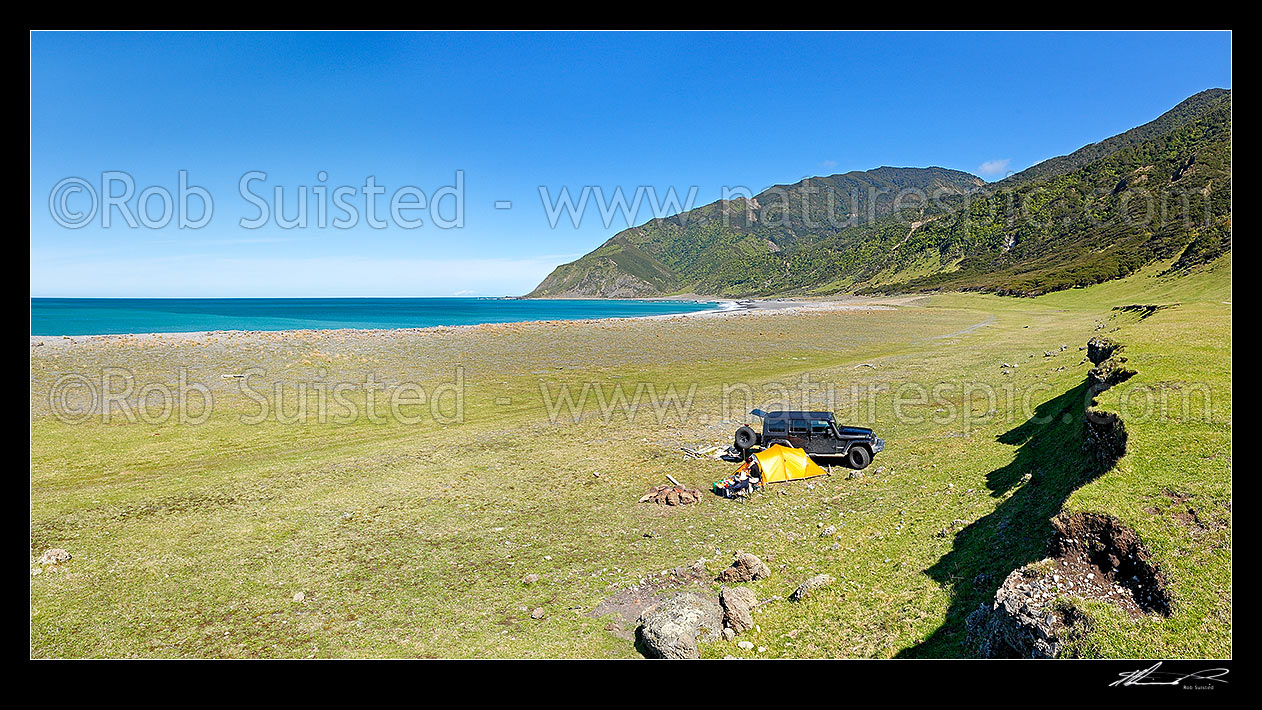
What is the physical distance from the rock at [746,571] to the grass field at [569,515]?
0.30 meters

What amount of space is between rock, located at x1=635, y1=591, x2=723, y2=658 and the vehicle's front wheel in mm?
10378

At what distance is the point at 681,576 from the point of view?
12.2 meters

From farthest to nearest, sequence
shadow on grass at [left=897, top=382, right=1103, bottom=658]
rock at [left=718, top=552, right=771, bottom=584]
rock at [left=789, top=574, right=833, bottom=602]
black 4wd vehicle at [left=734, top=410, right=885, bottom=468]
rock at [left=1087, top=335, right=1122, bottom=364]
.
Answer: rock at [left=1087, top=335, right=1122, bottom=364] → black 4wd vehicle at [left=734, top=410, right=885, bottom=468] → rock at [left=718, top=552, right=771, bottom=584] → rock at [left=789, top=574, right=833, bottom=602] → shadow on grass at [left=897, top=382, right=1103, bottom=658]

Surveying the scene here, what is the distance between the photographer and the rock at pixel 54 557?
1279cm

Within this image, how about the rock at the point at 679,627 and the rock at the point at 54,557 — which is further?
the rock at the point at 54,557

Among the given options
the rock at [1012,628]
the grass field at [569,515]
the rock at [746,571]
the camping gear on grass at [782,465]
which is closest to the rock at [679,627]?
the grass field at [569,515]

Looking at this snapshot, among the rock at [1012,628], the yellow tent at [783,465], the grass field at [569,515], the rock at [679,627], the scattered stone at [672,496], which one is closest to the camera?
the rock at [1012,628]

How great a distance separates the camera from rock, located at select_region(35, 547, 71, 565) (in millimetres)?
12788

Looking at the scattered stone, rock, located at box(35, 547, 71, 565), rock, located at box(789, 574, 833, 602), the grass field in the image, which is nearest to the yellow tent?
the grass field

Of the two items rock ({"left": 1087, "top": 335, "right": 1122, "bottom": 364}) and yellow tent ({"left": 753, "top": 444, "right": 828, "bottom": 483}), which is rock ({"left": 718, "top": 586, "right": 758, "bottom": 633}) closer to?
yellow tent ({"left": 753, "top": 444, "right": 828, "bottom": 483})

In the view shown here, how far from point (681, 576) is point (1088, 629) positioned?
731 centimetres

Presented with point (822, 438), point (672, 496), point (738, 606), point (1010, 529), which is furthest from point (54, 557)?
point (1010, 529)
